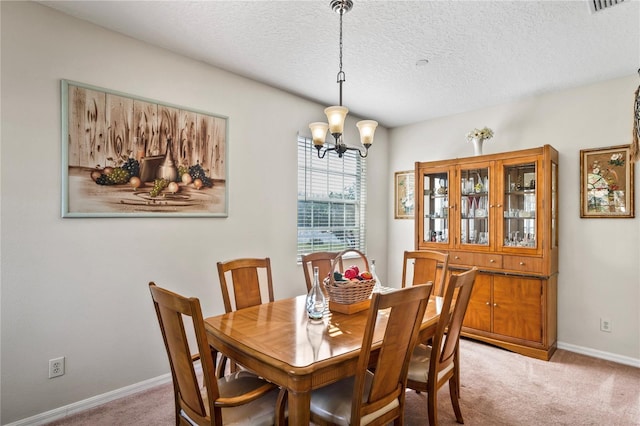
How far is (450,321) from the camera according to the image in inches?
82.5

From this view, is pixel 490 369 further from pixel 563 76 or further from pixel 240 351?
pixel 563 76

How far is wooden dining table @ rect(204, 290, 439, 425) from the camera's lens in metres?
1.44

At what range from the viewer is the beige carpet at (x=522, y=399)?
234 centimetres

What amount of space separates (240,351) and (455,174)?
3.21m

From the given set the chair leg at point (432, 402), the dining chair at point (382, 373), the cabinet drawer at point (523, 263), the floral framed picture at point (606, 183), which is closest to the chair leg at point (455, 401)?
the chair leg at point (432, 402)

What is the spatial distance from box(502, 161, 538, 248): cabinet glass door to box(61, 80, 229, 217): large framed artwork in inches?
111

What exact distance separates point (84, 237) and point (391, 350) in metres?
2.17

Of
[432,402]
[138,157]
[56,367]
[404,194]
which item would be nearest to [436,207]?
[404,194]

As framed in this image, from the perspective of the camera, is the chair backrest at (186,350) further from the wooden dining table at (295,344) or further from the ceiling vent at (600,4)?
the ceiling vent at (600,4)

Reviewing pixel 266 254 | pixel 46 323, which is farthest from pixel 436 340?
pixel 46 323

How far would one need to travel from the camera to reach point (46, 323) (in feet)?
7.53

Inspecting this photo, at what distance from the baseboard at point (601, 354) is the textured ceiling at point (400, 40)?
8.49 ft

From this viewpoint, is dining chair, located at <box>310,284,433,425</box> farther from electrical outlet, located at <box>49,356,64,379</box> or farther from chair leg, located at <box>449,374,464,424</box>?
electrical outlet, located at <box>49,356,64,379</box>

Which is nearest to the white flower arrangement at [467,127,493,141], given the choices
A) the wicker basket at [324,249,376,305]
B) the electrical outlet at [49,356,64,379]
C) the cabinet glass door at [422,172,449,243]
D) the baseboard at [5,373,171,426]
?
the cabinet glass door at [422,172,449,243]
